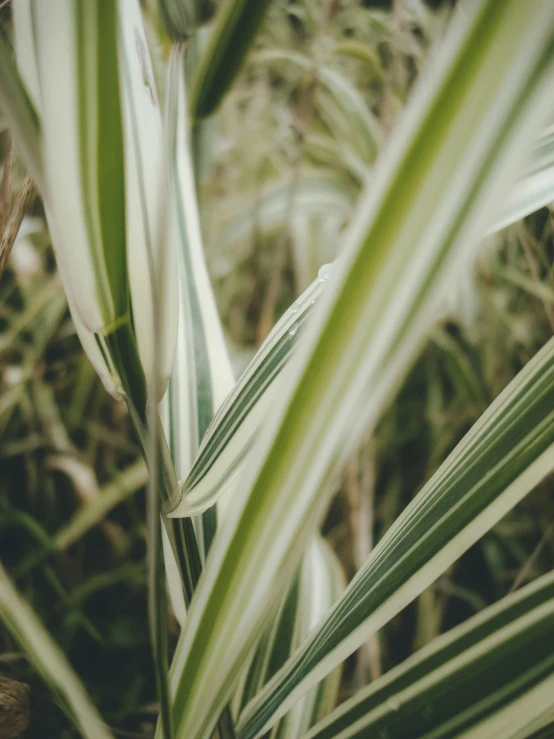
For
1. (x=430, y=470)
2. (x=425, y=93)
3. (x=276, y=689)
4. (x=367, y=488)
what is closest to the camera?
(x=425, y=93)

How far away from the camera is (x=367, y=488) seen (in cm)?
52

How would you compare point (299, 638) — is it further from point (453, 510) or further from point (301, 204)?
point (301, 204)

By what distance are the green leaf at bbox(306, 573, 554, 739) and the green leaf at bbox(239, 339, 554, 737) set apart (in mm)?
36

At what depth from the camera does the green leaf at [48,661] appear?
0.22 m

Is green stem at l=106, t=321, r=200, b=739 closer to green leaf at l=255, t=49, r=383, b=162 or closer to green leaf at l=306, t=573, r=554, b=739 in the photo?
green leaf at l=306, t=573, r=554, b=739

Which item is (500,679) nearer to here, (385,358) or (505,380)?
(385,358)

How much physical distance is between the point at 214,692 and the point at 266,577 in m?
0.06

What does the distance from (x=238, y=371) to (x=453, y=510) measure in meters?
0.34

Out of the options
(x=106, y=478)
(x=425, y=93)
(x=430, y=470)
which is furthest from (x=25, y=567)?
(x=425, y=93)

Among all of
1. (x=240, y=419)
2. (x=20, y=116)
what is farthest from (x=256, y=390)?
(x=20, y=116)

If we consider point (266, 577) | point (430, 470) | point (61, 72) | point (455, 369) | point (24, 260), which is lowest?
point (430, 470)

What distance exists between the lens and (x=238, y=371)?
522mm

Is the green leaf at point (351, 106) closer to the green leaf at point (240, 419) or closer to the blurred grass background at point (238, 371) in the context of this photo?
the blurred grass background at point (238, 371)

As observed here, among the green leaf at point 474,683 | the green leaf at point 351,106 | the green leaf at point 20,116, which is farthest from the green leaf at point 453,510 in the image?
the green leaf at point 351,106
